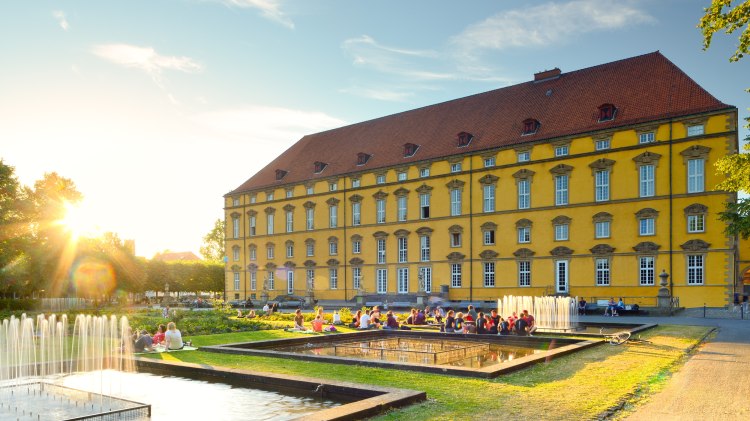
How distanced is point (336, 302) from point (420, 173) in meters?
14.0

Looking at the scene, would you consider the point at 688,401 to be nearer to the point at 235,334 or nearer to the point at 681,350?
the point at 681,350

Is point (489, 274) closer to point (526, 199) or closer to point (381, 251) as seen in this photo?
point (526, 199)

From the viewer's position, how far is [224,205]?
70.0 meters

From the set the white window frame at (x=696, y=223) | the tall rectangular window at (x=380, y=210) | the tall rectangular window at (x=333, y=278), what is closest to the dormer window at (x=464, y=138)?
the tall rectangular window at (x=380, y=210)

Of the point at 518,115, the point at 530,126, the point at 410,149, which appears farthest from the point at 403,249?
the point at 530,126

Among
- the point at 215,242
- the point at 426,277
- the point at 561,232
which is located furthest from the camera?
the point at 215,242

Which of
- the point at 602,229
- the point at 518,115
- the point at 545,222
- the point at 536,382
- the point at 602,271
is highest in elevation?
the point at 518,115

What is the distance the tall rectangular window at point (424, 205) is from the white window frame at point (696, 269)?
20.3 meters

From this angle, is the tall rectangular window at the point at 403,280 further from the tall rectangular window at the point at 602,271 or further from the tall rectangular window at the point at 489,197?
the tall rectangular window at the point at 602,271

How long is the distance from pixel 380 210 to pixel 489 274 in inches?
494

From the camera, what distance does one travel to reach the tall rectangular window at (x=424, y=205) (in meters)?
50.4

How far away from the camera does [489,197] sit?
153 feet

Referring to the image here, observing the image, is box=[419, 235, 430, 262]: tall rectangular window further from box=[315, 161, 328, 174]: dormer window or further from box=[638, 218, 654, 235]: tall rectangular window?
box=[638, 218, 654, 235]: tall rectangular window

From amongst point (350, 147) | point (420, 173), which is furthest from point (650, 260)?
point (350, 147)
